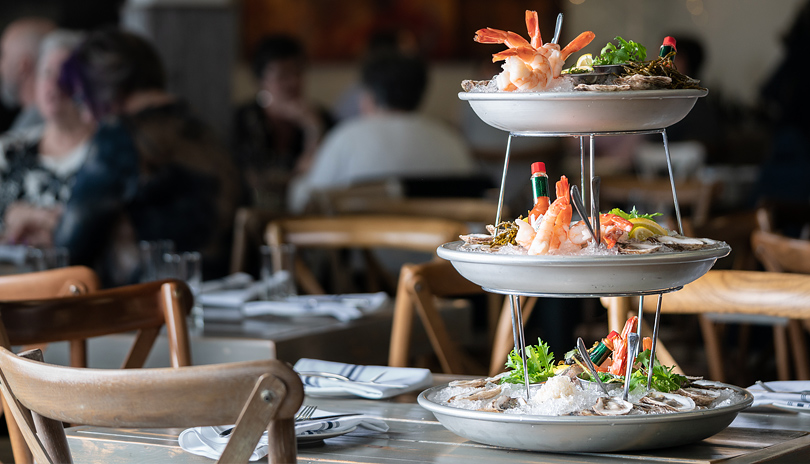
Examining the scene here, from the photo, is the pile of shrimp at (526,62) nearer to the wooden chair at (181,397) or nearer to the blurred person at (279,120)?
the wooden chair at (181,397)

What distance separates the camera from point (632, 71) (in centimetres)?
120

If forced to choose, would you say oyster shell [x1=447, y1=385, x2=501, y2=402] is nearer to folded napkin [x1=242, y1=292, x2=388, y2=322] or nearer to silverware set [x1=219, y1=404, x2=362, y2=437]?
silverware set [x1=219, y1=404, x2=362, y2=437]

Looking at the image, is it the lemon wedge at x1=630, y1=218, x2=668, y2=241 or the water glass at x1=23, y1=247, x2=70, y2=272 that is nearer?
the lemon wedge at x1=630, y1=218, x2=668, y2=241

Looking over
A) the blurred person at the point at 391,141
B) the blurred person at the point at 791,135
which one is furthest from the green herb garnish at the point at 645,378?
the blurred person at the point at 391,141

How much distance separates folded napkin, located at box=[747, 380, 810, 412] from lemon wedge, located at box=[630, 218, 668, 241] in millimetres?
384

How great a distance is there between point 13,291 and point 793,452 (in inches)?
54.5

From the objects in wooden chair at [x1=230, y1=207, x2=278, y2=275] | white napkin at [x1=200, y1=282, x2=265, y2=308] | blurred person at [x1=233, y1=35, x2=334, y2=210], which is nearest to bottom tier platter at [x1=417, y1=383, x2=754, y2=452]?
white napkin at [x1=200, y1=282, x2=265, y2=308]

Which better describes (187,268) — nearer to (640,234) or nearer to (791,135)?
(640,234)

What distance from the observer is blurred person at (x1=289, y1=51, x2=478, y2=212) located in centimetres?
473

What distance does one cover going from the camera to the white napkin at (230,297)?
7.97 feet

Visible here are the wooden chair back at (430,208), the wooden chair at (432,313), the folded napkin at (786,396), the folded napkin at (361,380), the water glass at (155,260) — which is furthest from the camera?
the wooden chair back at (430,208)

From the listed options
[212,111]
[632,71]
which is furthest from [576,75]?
[212,111]

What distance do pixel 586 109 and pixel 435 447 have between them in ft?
1.38

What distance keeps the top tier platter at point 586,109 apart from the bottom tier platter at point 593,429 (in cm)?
32
